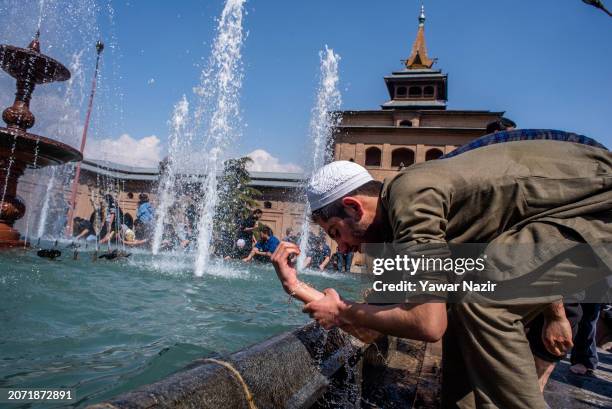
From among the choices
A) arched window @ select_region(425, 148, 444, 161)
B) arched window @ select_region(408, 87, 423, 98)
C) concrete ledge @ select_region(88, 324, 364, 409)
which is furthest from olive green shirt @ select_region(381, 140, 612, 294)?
arched window @ select_region(408, 87, 423, 98)

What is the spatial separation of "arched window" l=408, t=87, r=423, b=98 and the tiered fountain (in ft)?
110

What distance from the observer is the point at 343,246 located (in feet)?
5.48

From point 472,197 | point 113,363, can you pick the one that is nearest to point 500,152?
point 472,197

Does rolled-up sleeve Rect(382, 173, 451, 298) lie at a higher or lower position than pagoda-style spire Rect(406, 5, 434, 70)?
→ lower

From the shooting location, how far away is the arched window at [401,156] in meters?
31.4

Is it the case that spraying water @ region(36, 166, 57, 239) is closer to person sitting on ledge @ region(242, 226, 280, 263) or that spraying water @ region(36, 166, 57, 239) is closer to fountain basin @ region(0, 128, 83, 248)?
person sitting on ledge @ region(242, 226, 280, 263)

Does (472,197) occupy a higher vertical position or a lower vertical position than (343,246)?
higher

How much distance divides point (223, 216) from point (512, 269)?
28.6m

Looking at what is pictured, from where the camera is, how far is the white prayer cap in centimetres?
152

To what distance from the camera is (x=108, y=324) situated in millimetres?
3051

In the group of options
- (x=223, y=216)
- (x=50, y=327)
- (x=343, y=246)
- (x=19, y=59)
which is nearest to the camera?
(x=343, y=246)

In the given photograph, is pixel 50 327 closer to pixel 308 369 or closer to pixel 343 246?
pixel 308 369

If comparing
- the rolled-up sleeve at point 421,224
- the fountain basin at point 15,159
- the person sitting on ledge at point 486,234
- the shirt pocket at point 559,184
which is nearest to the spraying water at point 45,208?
the fountain basin at point 15,159

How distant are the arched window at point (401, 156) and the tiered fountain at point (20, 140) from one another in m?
27.3
